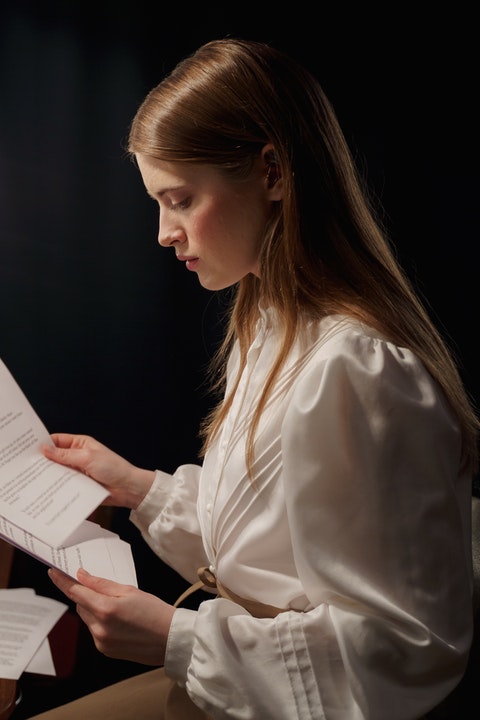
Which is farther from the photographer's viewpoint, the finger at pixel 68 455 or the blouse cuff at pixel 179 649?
the finger at pixel 68 455

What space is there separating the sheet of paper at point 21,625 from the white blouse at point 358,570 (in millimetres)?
287

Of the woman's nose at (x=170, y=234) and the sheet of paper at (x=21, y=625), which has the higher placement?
the woman's nose at (x=170, y=234)

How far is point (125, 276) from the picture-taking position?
1710 millimetres

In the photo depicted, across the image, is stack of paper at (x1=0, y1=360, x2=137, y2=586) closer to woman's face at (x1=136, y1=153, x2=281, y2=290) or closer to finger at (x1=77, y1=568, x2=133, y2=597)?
finger at (x1=77, y1=568, x2=133, y2=597)

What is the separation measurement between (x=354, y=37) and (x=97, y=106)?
0.63 metres

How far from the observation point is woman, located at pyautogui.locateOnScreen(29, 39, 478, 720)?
0.79m

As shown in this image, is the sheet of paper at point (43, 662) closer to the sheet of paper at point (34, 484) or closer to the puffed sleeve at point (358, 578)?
the sheet of paper at point (34, 484)

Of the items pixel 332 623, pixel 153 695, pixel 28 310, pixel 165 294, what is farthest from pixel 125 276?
pixel 332 623

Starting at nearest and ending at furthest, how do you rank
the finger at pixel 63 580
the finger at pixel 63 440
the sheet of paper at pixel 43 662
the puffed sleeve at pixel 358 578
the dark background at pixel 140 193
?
the puffed sleeve at pixel 358 578, the finger at pixel 63 580, the sheet of paper at pixel 43 662, the finger at pixel 63 440, the dark background at pixel 140 193

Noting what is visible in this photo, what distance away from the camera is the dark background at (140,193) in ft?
5.09

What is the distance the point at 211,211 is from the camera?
38.0 inches

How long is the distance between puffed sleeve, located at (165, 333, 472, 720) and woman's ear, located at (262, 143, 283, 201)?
253 mm

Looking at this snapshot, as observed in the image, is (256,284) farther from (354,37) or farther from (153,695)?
(354,37)

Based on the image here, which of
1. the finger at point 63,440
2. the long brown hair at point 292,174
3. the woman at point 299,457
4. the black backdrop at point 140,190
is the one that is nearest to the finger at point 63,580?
the woman at point 299,457
